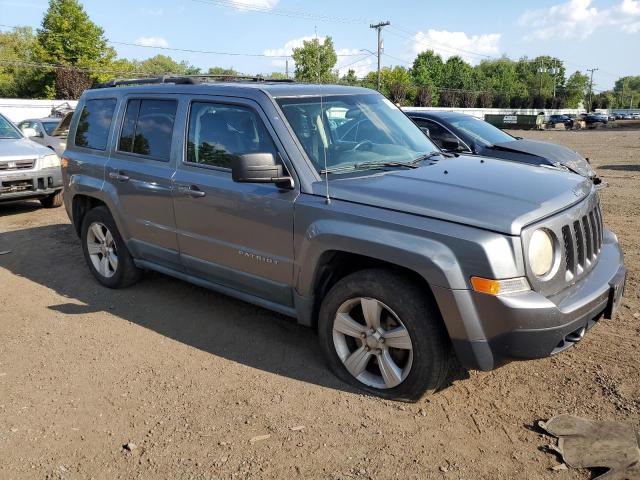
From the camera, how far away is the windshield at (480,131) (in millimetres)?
8570


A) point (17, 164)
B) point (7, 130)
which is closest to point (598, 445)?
point (17, 164)

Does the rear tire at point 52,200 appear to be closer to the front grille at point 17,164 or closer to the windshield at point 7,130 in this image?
the front grille at point 17,164

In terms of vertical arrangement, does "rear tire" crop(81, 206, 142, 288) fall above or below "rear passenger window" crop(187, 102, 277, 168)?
below

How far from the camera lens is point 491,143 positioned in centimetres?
852

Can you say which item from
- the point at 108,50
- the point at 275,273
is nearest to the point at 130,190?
the point at 275,273

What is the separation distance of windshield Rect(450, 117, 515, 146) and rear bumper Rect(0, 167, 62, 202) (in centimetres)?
670

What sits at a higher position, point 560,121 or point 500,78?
point 500,78

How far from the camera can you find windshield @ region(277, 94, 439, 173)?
3.85m

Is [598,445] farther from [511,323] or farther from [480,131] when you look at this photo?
[480,131]

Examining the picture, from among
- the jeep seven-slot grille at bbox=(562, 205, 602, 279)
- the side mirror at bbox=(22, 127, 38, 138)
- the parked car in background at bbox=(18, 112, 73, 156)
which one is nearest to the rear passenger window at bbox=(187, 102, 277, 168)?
the jeep seven-slot grille at bbox=(562, 205, 602, 279)

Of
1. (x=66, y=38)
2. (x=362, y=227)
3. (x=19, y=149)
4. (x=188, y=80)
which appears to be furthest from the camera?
(x=66, y=38)

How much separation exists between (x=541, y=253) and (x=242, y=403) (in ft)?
6.56

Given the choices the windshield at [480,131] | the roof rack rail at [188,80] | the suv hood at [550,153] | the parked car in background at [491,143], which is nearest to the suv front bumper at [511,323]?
the roof rack rail at [188,80]

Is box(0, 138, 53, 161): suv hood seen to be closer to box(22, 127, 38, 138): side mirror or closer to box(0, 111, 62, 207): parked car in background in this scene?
box(0, 111, 62, 207): parked car in background
